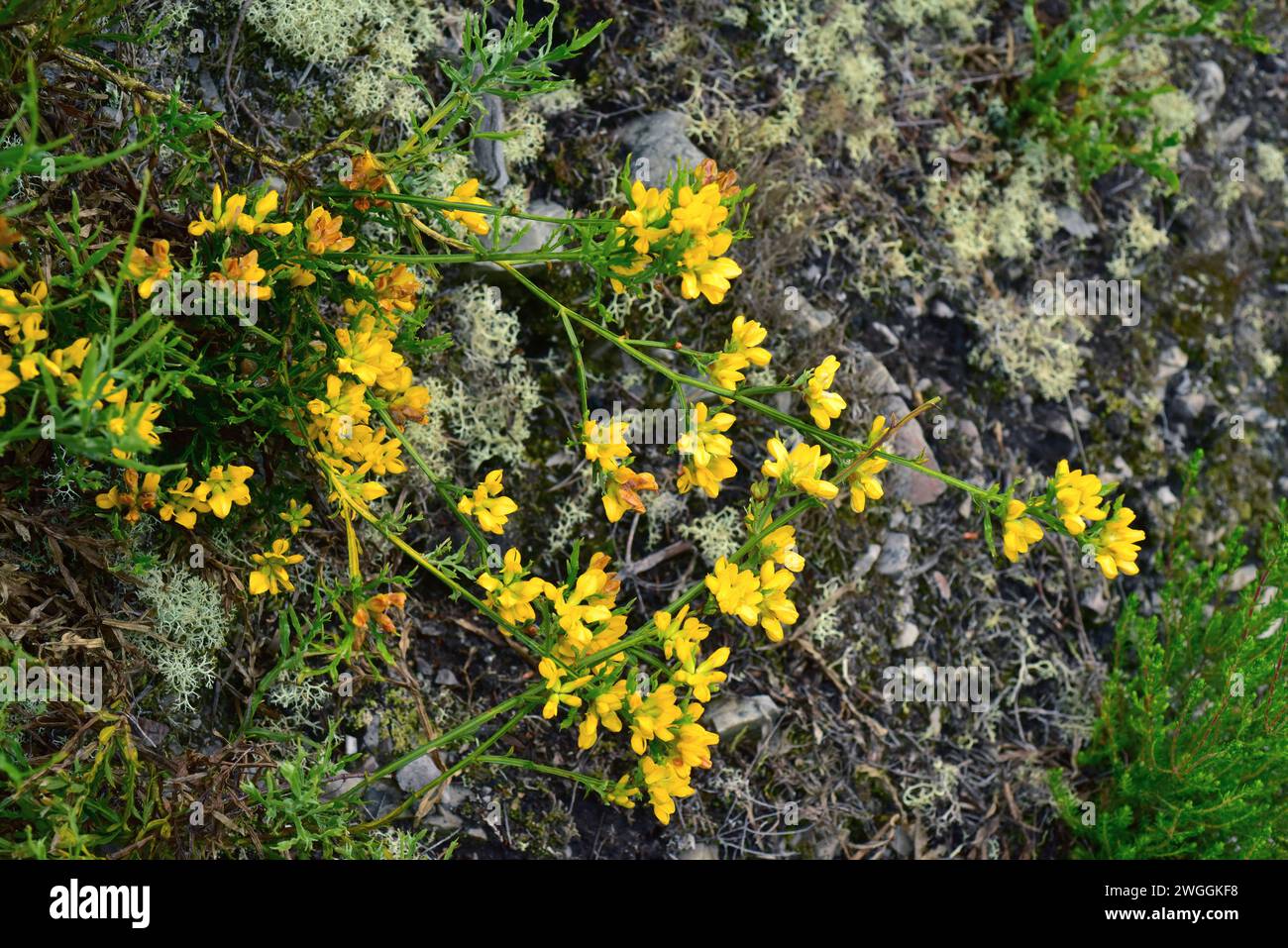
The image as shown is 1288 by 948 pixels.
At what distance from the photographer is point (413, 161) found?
2291mm

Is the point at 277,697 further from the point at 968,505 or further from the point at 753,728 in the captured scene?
the point at 968,505

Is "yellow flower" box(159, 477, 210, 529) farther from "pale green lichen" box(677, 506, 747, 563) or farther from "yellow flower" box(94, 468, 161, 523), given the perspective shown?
"pale green lichen" box(677, 506, 747, 563)

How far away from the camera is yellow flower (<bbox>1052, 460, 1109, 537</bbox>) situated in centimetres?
221

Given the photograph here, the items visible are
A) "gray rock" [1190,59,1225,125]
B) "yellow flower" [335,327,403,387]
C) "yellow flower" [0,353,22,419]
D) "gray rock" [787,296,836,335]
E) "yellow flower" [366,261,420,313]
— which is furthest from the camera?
"gray rock" [1190,59,1225,125]

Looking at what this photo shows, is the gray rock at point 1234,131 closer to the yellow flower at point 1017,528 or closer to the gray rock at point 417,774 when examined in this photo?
the yellow flower at point 1017,528

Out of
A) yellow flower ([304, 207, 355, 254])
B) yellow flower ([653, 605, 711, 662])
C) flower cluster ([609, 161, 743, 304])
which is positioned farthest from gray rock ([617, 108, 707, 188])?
yellow flower ([653, 605, 711, 662])

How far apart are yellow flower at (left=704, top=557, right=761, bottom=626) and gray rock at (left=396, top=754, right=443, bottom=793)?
1.03m

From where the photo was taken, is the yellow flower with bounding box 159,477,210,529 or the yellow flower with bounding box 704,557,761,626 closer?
the yellow flower with bounding box 704,557,761,626

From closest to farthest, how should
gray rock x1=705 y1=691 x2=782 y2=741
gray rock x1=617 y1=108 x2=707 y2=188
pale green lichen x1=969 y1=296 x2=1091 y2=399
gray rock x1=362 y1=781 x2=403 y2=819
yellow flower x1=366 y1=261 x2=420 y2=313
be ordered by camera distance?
1. yellow flower x1=366 y1=261 x2=420 y2=313
2. gray rock x1=362 y1=781 x2=403 y2=819
3. gray rock x1=705 y1=691 x2=782 y2=741
4. gray rock x1=617 y1=108 x2=707 y2=188
5. pale green lichen x1=969 y1=296 x2=1091 y2=399

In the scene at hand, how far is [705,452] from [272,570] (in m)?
1.00

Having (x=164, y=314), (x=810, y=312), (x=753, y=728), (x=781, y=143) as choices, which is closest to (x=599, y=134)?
(x=781, y=143)

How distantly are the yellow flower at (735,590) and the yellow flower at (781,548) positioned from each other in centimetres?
6

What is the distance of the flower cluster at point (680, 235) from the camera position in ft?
6.68
